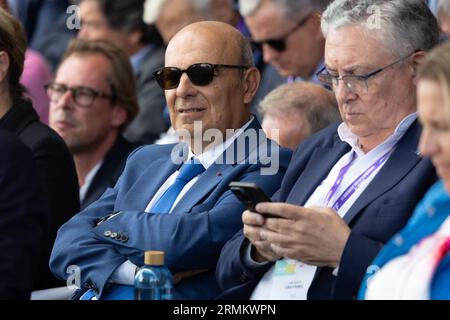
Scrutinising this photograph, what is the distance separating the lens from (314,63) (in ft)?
24.1

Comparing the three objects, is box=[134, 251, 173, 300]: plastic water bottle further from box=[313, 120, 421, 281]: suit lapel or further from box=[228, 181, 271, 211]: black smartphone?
box=[313, 120, 421, 281]: suit lapel

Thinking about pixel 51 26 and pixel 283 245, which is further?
pixel 51 26

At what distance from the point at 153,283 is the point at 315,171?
83cm

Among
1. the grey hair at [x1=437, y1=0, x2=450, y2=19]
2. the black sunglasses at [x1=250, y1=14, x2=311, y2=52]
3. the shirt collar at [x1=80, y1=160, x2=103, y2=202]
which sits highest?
the grey hair at [x1=437, y1=0, x2=450, y2=19]

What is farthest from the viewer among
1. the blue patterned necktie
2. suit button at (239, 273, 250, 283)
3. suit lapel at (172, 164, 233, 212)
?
the blue patterned necktie

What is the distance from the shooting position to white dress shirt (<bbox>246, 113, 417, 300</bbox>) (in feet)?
14.5

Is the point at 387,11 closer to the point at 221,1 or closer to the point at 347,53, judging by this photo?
the point at 347,53

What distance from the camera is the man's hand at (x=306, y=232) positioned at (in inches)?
163

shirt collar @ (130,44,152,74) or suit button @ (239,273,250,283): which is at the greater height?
shirt collar @ (130,44,152,74)

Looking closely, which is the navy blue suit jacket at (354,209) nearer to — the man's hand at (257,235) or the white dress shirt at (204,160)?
the man's hand at (257,235)

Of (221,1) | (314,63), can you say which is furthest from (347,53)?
(221,1)

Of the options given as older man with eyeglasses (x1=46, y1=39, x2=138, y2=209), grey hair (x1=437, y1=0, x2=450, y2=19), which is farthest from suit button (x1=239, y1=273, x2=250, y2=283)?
older man with eyeglasses (x1=46, y1=39, x2=138, y2=209)

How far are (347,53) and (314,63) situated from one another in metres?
2.78

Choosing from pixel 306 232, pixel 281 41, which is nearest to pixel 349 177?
pixel 306 232
